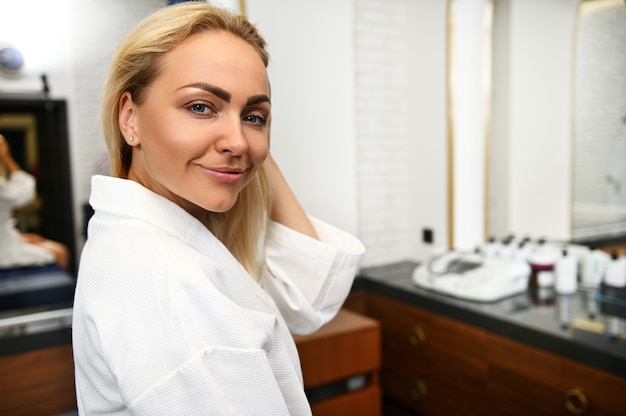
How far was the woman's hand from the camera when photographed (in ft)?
4.16

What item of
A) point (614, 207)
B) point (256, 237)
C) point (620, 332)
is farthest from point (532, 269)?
point (256, 237)

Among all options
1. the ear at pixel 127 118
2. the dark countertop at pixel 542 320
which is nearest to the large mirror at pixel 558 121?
the dark countertop at pixel 542 320

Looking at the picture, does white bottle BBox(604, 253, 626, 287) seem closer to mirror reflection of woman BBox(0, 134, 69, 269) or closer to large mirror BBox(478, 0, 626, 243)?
large mirror BBox(478, 0, 626, 243)

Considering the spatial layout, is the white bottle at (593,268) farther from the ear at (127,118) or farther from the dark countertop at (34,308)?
the dark countertop at (34,308)

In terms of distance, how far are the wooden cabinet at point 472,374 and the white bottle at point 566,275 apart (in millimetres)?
503

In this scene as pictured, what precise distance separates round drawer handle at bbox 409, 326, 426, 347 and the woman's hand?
1406 millimetres

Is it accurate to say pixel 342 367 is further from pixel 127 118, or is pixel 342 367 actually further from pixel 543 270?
pixel 127 118

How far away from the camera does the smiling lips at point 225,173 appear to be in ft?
2.86

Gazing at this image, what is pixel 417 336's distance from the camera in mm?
2502

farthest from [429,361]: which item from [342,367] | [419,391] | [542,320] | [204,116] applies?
[204,116]

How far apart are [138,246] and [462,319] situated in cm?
177

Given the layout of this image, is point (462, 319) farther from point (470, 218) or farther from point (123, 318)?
point (123, 318)

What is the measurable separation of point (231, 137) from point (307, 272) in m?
0.47

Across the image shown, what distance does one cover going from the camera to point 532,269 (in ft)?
8.19
